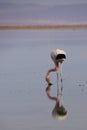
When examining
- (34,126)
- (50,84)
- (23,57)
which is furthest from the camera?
(23,57)

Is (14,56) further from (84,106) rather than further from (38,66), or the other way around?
(84,106)

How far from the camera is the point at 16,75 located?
45.8 ft

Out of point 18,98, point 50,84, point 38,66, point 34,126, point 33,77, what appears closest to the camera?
point 34,126

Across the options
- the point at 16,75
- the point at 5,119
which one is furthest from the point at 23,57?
the point at 5,119

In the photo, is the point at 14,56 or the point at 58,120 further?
the point at 14,56

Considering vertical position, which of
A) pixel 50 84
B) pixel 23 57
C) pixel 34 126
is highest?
pixel 23 57

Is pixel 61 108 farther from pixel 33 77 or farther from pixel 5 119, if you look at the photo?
pixel 33 77

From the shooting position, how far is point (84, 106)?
10141mm

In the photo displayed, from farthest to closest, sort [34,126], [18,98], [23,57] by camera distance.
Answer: [23,57] < [18,98] < [34,126]

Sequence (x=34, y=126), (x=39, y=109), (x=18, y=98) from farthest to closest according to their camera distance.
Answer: (x=18, y=98) → (x=39, y=109) → (x=34, y=126)

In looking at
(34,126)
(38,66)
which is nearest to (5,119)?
(34,126)

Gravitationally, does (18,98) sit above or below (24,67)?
below

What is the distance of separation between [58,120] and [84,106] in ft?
2.92

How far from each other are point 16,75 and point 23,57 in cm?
442
